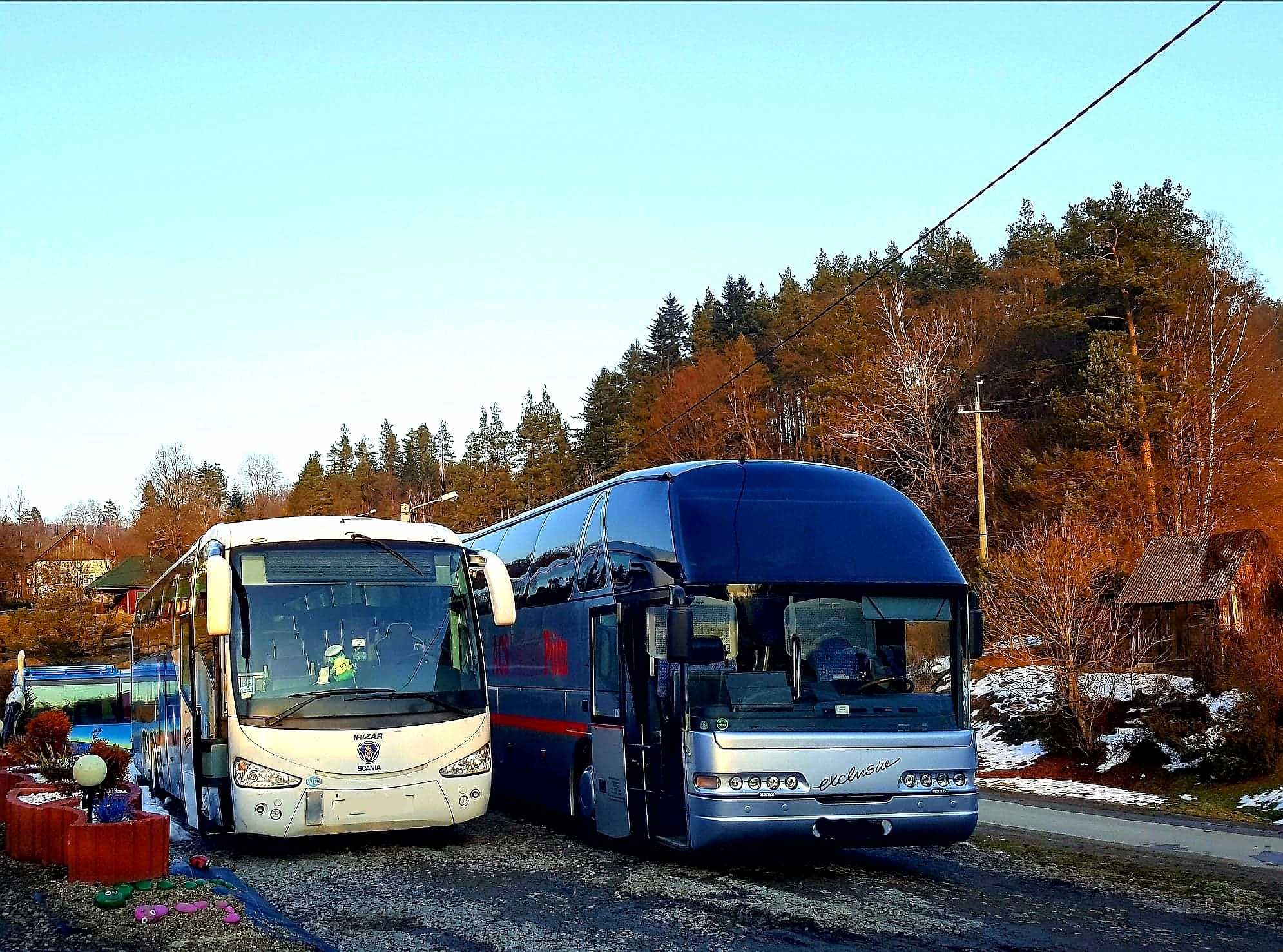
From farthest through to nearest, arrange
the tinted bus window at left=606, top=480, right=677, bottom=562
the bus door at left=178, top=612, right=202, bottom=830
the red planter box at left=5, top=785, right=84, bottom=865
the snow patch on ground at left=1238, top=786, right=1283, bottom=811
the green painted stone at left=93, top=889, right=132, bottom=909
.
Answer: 1. the snow patch on ground at left=1238, top=786, right=1283, bottom=811
2. the bus door at left=178, top=612, right=202, bottom=830
3. the tinted bus window at left=606, top=480, right=677, bottom=562
4. the red planter box at left=5, top=785, right=84, bottom=865
5. the green painted stone at left=93, top=889, right=132, bottom=909

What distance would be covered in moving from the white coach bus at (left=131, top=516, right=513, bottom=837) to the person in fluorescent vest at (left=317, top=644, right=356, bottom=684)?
0.05 feet

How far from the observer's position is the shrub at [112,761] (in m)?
11.7

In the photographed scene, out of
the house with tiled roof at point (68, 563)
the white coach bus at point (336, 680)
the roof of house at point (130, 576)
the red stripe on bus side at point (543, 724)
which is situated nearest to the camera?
the white coach bus at point (336, 680)

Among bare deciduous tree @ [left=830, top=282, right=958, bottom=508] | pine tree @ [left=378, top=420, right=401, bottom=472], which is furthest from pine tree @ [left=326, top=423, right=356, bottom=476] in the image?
bare deciduous tree @ [left=830, top=282, right=958, bottom=508]

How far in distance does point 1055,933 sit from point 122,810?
695 cm

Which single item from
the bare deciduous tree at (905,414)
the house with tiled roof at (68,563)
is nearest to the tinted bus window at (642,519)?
the bare deciduous tree at (905,414)

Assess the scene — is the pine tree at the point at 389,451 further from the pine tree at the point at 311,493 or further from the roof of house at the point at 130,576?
the roof of house at the point at 130,576

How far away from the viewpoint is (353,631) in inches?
504

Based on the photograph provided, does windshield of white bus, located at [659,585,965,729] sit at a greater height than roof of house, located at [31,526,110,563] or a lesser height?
lesser

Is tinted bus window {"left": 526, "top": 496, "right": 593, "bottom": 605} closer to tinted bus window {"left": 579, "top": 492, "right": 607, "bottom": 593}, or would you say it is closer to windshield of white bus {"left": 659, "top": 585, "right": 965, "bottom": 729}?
tinted bus window {"left": 579, "top": 492, "right": 607, "bottom": 593}

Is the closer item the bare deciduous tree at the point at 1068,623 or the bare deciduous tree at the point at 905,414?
the bare deciduous tree at the point at 1068,623

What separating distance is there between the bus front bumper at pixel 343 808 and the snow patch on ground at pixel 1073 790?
52.8 feet

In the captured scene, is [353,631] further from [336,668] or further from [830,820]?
[830,820]

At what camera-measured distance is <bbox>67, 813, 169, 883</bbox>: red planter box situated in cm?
980
